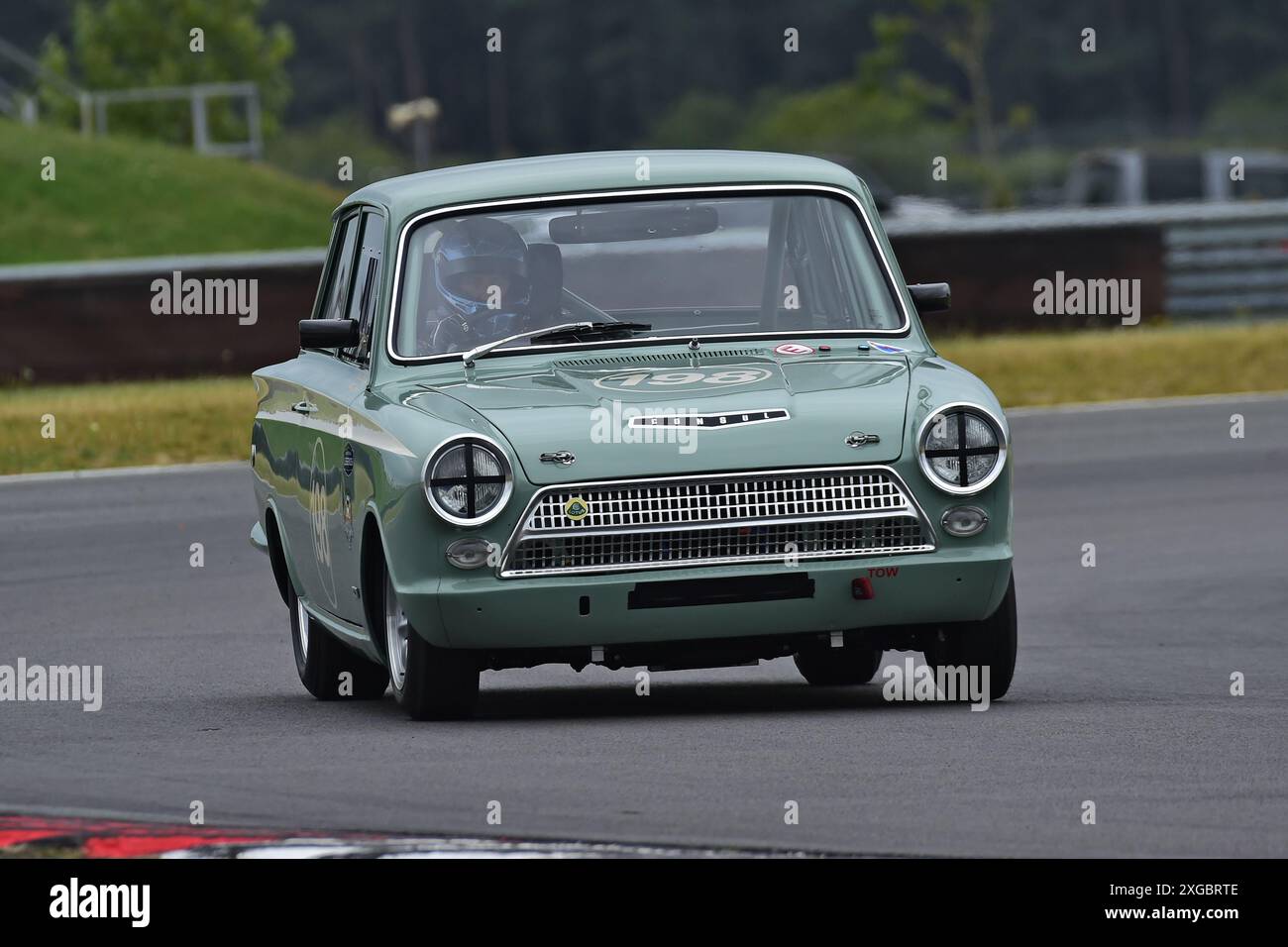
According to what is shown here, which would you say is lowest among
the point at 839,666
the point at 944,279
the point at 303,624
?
the point at 839,666

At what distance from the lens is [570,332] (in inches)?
344

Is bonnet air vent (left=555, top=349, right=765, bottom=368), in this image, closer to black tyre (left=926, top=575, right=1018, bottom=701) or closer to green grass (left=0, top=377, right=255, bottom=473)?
black tyre (left=926, top=575, right=1018, bottom=701)

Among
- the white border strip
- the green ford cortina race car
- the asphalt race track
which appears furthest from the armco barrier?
the green ford cortina race car

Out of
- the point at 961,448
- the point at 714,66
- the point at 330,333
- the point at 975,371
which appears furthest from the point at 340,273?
the point at 714,66

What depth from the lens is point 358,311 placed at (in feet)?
30.5

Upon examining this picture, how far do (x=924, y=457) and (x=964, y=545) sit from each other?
11.0 inches

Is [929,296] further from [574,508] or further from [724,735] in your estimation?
[724,735]

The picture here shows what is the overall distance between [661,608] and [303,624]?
8.04ft

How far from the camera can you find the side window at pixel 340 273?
9.77 meters

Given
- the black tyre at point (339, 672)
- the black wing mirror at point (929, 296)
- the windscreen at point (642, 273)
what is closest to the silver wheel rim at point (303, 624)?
the black tyre at point (339, 672)

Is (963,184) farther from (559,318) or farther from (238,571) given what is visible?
(559,318)

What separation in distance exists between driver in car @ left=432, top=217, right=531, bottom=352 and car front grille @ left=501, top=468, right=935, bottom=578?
1175 millimetres

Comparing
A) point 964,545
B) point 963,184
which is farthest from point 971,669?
point 963,184

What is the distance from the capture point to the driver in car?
8742mm
